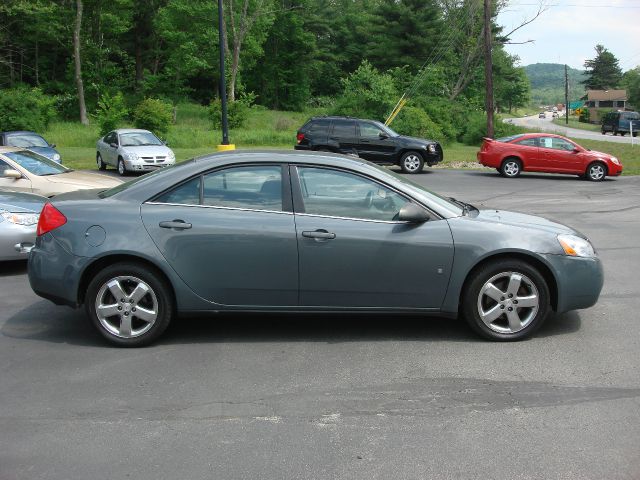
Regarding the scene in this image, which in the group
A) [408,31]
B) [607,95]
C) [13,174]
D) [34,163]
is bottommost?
[13,174]

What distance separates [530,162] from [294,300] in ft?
61.8

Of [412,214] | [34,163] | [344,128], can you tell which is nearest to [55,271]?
[412,214]

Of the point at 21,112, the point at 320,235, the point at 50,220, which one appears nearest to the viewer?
the point at 320,235

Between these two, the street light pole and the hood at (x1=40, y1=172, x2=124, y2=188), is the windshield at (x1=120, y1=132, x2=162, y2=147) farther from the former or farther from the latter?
the hood at (x1=40, y1=172, x2=124, y2=188)

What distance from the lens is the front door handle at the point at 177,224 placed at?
5.29m

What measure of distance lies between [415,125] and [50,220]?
104ft

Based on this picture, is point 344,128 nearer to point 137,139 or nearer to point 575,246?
point 137,139

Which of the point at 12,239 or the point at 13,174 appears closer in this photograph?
the point at 12,239

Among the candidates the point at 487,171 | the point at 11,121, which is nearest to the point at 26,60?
the point at 11,121

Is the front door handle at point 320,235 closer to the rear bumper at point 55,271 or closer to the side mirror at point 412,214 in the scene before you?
the side mirror at point 412,214

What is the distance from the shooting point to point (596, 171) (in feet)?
72.0

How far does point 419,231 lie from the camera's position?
5.32 meters

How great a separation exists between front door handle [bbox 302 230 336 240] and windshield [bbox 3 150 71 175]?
7951mm

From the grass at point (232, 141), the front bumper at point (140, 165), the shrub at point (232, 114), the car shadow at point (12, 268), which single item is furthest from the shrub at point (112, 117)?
the car shadow at point (12, 268)
